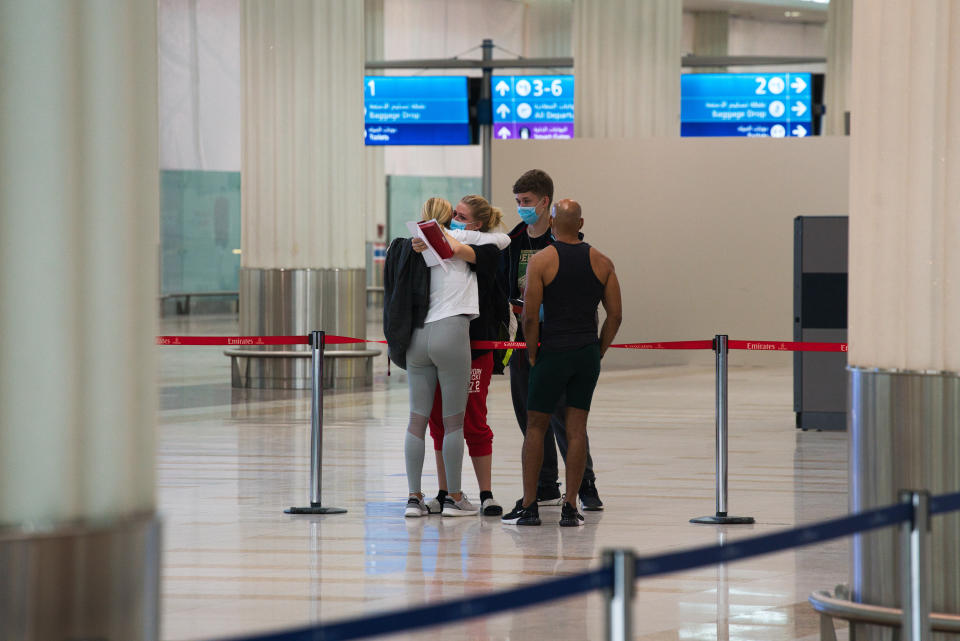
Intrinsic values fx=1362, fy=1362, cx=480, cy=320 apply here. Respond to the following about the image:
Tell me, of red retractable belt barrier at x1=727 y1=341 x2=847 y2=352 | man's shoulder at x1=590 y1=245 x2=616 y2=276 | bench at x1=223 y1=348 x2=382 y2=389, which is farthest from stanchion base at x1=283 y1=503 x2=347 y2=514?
bench at x1=223 y1=348 x2=382 y2=389

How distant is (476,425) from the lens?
25.3ft

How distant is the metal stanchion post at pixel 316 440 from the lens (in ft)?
25.6

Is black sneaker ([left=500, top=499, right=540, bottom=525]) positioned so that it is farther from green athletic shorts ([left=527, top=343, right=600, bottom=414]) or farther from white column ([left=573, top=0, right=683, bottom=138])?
white column ([left=573, top=0, right=683, bottom=138])

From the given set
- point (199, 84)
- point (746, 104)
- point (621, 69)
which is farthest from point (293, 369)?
point (199, 84)

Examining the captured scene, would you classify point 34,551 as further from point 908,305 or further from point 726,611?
point 726,611

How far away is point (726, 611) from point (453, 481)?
2.42 m

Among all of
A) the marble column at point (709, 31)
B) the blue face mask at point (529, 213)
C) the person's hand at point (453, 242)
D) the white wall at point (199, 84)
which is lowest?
the person's hand at point (453, 242)

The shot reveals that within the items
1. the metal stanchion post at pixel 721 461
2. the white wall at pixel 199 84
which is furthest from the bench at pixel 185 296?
the metal stanchion post at pixel 721 461

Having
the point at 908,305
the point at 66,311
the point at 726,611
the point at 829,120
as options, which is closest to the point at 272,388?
the point at 726,611

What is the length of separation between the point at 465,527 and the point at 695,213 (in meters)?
11.9

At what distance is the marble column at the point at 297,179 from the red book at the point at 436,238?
8253mm

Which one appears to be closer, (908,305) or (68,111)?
(68,111)

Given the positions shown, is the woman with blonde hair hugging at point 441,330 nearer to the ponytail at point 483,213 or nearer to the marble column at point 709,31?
the ponytail at point 483,213

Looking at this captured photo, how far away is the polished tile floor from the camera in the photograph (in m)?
5.45
